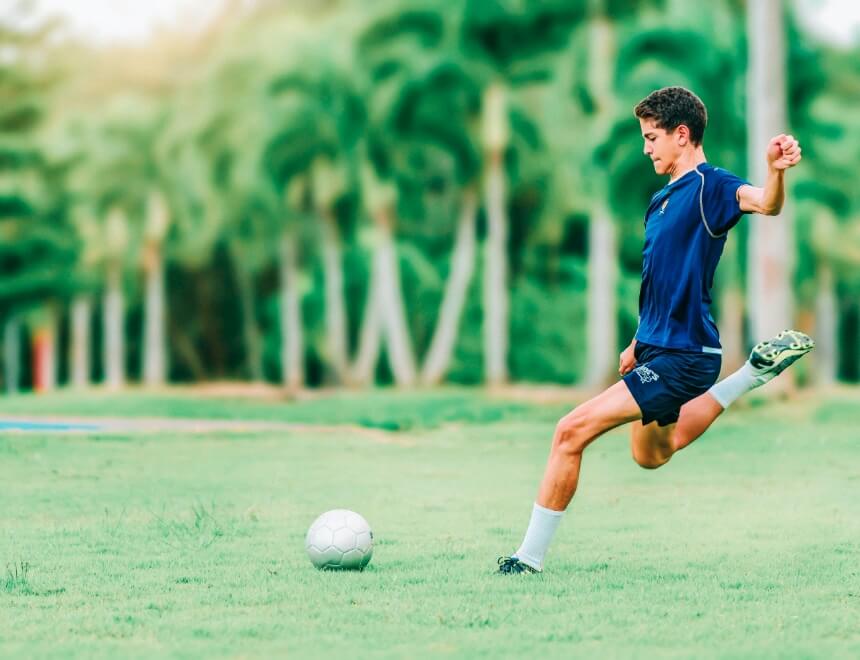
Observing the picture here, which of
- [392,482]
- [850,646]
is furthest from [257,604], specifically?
[392,482]

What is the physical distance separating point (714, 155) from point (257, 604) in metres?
28.2

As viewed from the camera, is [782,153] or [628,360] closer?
[782,153]

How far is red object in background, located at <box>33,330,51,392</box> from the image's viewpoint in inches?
2448

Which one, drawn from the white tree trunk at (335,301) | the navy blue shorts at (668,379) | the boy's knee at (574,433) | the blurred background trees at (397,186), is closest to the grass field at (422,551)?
the boy's knee at (574,433)

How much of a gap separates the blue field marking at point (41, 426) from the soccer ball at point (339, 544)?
1087 centimetres

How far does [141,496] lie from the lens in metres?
11.1

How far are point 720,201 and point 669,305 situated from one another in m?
0.57

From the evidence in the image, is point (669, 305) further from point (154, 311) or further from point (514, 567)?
point (154, 311)

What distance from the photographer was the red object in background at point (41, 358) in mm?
62188

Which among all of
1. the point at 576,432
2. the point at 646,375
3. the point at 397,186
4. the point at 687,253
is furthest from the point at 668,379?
the point at 397,186

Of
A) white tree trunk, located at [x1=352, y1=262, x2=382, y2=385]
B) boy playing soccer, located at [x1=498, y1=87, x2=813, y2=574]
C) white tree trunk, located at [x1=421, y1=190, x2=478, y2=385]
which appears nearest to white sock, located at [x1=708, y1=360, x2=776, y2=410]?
boy playing soccer, located at [x1=498, y1=87, x2=813, y2=574]

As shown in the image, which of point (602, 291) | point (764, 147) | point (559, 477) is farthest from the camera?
point (602, 291)

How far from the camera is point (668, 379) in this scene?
7250mm

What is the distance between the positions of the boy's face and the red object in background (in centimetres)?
5582
